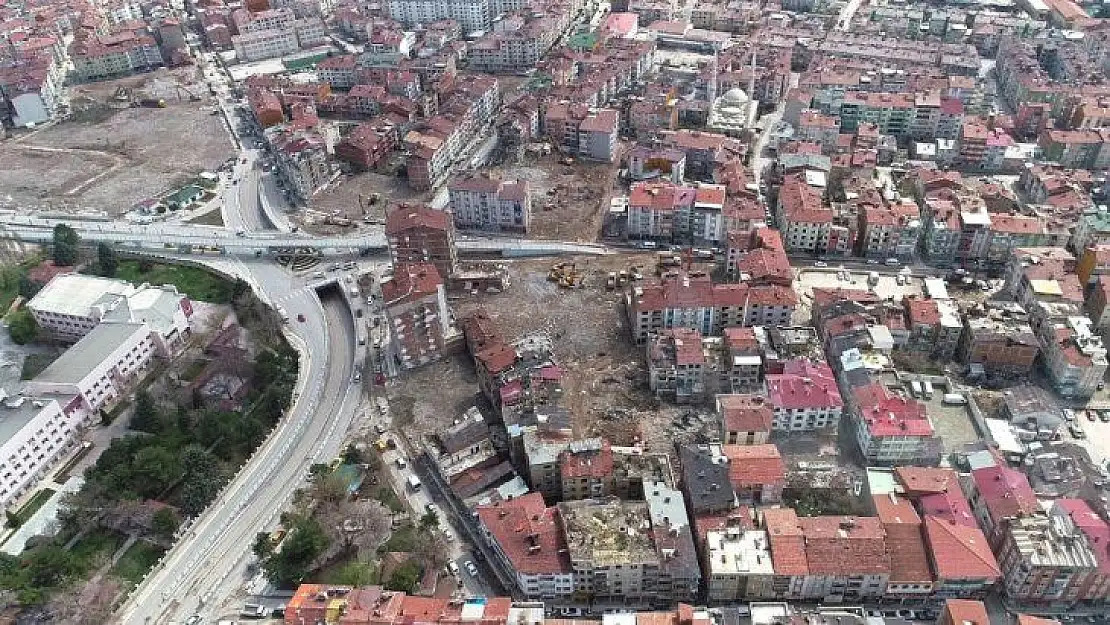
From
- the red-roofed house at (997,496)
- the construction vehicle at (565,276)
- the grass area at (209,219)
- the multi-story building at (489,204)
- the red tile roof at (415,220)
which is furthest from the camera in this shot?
the grass area at (209,219)

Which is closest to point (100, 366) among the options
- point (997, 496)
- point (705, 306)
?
point (705, 306)

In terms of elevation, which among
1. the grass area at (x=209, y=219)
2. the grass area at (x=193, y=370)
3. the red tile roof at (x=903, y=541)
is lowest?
the grass area at (x=193, y=370)

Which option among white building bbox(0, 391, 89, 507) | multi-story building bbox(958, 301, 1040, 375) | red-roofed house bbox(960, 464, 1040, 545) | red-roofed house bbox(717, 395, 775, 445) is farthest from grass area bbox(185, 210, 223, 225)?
red-roofed house bbox(960, 464, 1040, 545)

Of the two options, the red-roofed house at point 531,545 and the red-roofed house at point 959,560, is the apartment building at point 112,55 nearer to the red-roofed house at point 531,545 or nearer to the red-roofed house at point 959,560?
the red-roofed house at point 531,545

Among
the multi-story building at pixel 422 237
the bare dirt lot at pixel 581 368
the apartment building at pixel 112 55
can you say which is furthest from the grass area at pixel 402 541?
the apartment building at pixel 112 55

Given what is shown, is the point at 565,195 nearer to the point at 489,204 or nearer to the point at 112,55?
the point at 489,204
